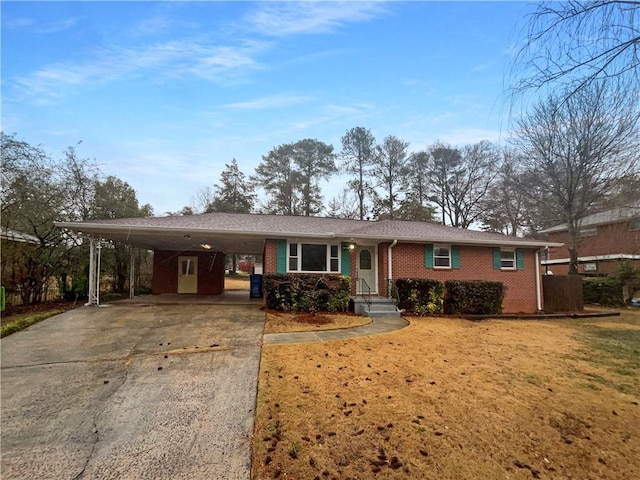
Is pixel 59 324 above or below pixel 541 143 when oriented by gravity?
below

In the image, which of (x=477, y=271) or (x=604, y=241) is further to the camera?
(x=604, y=241)

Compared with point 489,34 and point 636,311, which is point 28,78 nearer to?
point 489,34

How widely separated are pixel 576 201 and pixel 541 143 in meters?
3.87

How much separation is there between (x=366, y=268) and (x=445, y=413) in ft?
29.2

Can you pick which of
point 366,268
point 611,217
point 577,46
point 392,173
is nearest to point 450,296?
point 366,268

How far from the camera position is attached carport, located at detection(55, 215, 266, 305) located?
9781mm

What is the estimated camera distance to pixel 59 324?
7480 mm

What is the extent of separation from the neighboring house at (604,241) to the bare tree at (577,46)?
1978 centimetres

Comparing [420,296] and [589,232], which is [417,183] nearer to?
[589,232]

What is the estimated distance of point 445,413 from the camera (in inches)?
135

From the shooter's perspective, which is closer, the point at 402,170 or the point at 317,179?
the point at 402,170

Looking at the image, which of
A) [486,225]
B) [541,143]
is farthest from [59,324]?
[486,225]

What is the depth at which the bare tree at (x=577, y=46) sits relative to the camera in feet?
6.93

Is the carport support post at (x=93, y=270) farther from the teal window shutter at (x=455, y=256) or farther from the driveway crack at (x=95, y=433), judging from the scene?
the teal window shutter at (x=455, y=256)
